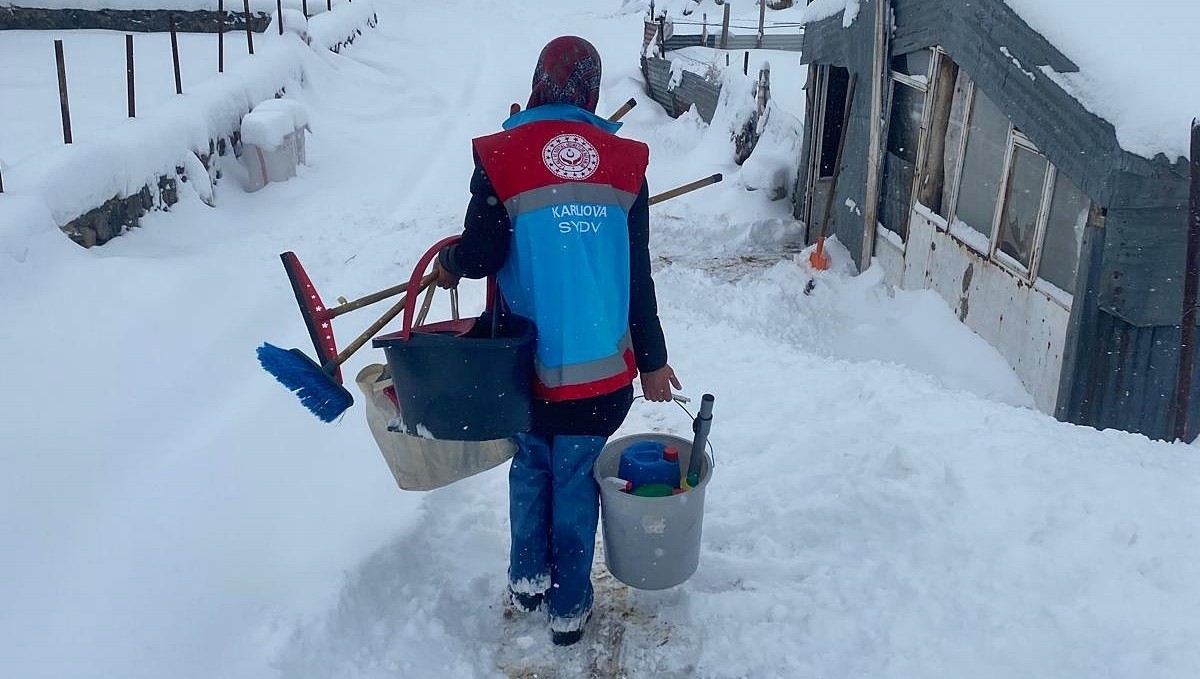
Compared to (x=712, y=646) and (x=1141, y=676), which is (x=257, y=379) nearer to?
(x=712, y=646)

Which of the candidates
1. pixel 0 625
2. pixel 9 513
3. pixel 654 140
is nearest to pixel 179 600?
pixel 0 625

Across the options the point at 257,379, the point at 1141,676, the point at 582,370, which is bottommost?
the point at 257,379

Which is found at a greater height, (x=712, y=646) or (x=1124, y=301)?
(x=1124, y=301)

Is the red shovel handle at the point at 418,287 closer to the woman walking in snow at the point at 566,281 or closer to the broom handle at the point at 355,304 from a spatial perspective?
the woman walking in snow at the point at 566,281

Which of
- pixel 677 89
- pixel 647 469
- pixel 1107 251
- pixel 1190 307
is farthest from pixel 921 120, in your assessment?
pixel 677 89

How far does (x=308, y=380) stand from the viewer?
8.88 feet

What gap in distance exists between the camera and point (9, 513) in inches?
131

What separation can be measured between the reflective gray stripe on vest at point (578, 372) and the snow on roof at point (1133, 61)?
11.2ft

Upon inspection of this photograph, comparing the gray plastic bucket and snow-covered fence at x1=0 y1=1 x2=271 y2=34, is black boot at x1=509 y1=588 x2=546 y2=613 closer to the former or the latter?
the gray plastic bucket

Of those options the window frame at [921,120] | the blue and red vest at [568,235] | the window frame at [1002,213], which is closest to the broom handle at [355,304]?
the blue and red vest at [568,235]

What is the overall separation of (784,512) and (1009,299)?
355cm

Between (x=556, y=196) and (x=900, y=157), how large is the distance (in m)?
6.38

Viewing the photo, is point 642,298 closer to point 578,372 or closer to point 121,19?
point 578,372

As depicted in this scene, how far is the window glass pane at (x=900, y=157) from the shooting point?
7.61 metres
